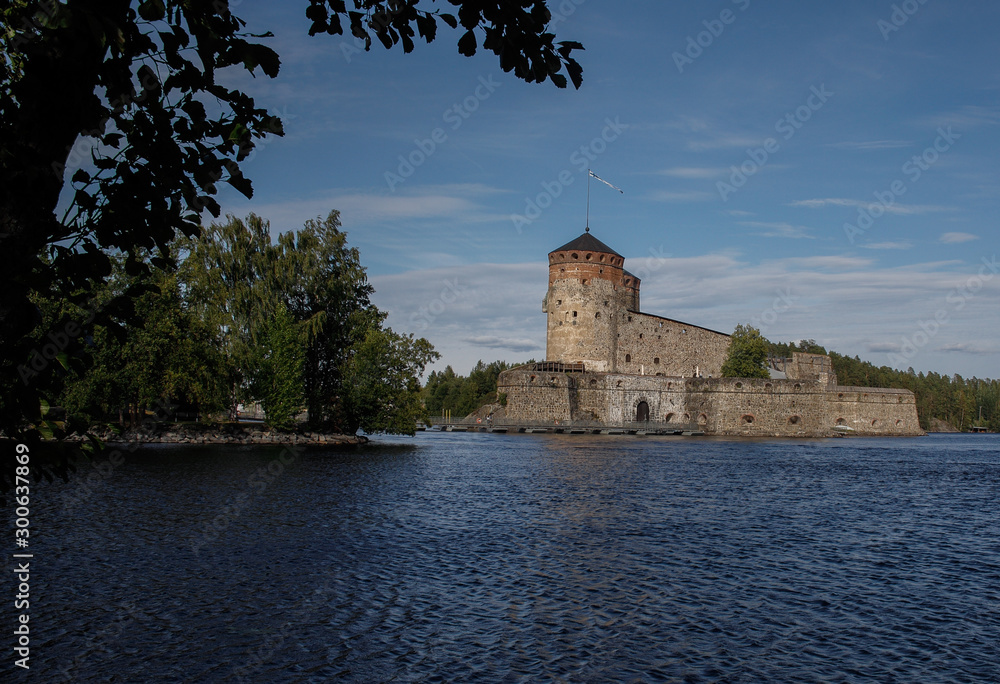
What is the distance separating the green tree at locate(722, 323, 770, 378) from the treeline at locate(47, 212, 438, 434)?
31.8 m

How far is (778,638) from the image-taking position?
7914 millimetres

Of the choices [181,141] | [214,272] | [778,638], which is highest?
[214,272]

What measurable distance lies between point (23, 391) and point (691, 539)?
12.0 metres

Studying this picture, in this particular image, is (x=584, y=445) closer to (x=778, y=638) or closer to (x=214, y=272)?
(x=214, y=272)

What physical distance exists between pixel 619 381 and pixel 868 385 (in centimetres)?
7384

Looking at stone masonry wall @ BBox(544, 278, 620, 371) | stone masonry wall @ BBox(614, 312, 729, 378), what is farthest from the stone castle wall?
stone masonry wall @ BBox(614, 312, 729, 378)

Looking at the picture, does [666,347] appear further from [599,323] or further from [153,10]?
[153,10]

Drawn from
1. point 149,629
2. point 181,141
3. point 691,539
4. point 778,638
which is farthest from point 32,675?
point 691,539

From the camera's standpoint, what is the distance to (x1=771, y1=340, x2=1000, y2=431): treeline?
11225 cm

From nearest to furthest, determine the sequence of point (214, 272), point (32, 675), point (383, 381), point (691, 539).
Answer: point (32, 675)
point (691, 539)
point (214, 272)
point (383, 381)

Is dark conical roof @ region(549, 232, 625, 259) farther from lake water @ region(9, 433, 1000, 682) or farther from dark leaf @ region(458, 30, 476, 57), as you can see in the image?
dark leaf @ region(458, 30, 476, 57)

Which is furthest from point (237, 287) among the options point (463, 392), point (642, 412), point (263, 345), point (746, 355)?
point (463, 392)

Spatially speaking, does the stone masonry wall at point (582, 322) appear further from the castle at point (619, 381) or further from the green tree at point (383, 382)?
the green tree at point (383, 382)

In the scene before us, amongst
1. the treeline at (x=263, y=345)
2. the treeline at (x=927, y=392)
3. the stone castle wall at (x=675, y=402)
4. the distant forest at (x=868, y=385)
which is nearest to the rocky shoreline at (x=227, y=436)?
the treeline at (x=263, y=345)
